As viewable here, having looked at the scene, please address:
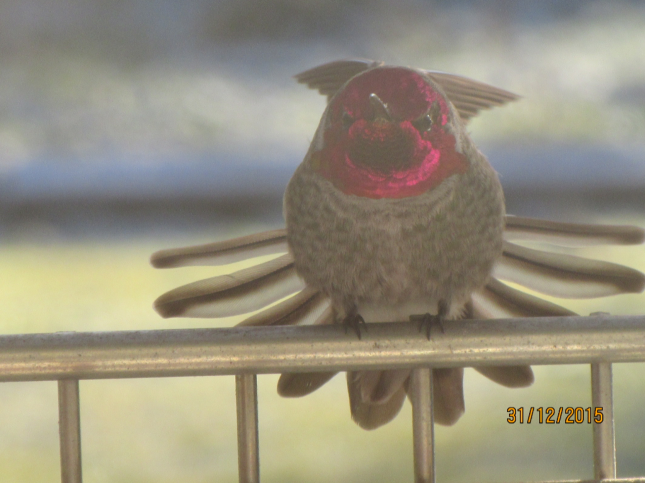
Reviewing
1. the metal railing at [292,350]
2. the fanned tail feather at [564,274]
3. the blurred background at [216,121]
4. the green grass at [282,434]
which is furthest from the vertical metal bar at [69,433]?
the blurred background at [216,121]

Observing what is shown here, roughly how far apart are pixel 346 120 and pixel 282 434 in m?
0.86

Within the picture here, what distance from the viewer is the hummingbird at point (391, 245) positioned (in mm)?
607

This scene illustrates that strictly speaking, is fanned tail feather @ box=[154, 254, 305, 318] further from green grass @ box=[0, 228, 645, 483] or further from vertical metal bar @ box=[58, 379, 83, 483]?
green grass @ box=[0, 228, 645, 483]

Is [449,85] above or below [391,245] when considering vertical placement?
above

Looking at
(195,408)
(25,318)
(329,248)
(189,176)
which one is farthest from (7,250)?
(329,248)

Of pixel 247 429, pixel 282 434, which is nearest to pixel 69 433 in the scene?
pixel 247 429

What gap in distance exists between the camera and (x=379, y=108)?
0.57 metres

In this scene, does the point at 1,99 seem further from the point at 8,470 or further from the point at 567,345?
the point at 567,345

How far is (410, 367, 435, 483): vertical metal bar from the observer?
0.43m

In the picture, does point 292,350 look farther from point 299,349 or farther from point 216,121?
point 216,121

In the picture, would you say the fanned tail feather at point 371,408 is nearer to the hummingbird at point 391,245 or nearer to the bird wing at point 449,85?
the hummingbird at point 391,245

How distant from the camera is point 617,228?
683 millimetres

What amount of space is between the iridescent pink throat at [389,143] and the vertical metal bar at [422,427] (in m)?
0.24
